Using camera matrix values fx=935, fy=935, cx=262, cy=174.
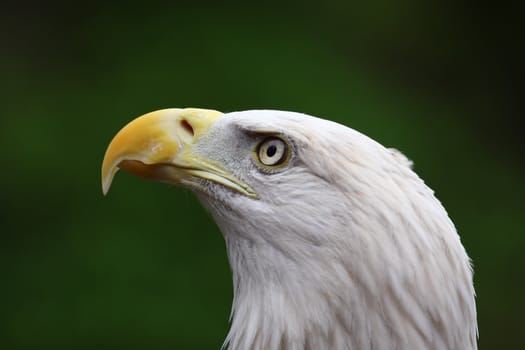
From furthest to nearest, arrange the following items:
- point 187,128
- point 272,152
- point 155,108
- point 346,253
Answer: point 155,108, point 187,128, point 272,152, point 346,253

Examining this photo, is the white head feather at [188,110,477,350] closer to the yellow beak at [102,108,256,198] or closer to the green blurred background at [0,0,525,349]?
the yellow beak at [102,108,256,198]

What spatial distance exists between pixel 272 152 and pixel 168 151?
0.91 ft

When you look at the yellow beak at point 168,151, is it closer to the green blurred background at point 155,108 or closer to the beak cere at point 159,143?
the beak cere at point 159,143

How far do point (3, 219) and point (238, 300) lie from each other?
11.8 feet

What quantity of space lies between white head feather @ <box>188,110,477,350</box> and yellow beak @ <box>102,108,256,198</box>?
13cm

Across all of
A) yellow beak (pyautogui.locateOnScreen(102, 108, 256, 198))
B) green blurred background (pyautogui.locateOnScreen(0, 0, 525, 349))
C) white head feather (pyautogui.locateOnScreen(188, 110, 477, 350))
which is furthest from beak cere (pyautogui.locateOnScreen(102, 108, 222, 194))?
green blurred background (pyautogui.locateOnScreen(0, 0, 525, 349))

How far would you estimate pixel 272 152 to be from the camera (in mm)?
2314

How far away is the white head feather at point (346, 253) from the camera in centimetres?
219

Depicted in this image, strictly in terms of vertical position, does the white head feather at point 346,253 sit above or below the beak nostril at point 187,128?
below

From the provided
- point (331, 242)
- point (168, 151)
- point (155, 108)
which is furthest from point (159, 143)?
point (155, 108)

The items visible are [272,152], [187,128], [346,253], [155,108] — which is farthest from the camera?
[155,108]

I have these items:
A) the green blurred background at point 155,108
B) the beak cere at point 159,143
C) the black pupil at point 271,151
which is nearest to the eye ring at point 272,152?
the black pupil at point 271,151

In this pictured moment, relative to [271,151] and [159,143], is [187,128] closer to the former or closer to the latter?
[159,143]

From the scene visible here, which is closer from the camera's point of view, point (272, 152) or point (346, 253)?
point (346, 253)
